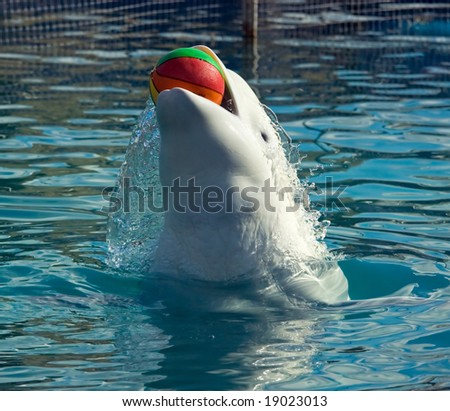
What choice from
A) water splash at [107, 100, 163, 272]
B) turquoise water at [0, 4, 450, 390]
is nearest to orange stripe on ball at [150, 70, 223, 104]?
water splash at [107, 100, 163, 272]

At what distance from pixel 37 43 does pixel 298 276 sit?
409 inches

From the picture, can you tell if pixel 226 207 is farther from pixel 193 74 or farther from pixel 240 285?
pixel 193 74

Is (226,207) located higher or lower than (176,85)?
lower

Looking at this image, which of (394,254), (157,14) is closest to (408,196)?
(394,254)

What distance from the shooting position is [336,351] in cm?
529

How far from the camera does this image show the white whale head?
5.07m

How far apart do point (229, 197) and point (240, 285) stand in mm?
589

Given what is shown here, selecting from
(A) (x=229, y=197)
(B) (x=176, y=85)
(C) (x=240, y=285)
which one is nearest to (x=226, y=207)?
(A) (x=229, y=197)

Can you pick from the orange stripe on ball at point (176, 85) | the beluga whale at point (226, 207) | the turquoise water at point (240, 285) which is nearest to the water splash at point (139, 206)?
the beluga whale at point (226, 207)

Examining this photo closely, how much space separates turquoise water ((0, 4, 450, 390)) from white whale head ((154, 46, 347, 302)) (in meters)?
0.17

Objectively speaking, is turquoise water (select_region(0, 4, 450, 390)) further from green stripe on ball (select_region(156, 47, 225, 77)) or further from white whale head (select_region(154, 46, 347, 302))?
green stripe on ball (select_region(156, 47, 225, 77))

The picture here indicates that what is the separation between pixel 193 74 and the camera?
5.17 meters

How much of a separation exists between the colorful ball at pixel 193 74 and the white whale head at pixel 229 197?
73mm

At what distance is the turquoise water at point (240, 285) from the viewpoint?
16.7ft
